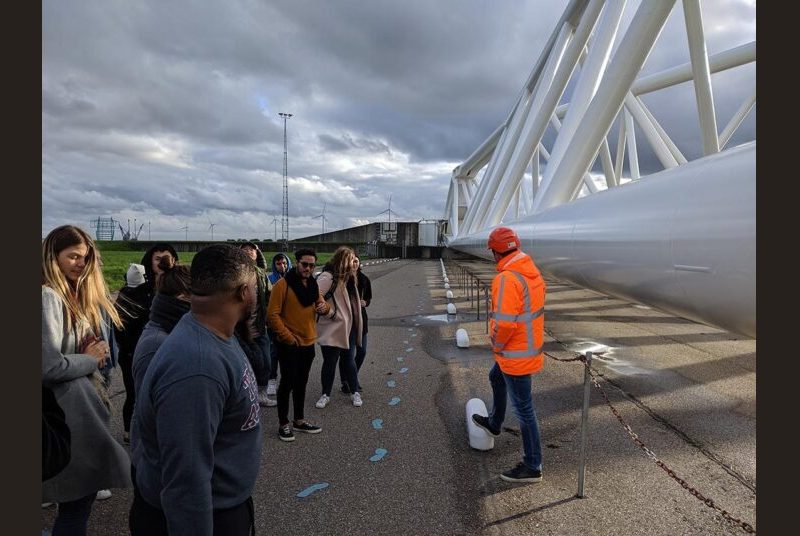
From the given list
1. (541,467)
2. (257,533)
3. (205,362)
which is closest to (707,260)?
(205,362)

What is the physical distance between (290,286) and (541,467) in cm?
279

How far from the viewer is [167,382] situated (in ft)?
4.80

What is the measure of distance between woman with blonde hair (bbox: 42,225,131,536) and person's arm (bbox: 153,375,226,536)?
49.8 inches

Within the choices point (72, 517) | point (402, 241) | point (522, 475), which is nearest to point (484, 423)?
point (522, 475)

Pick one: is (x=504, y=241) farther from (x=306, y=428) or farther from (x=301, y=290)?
(x=306, y=428)

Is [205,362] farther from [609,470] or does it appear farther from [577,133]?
[577,133]

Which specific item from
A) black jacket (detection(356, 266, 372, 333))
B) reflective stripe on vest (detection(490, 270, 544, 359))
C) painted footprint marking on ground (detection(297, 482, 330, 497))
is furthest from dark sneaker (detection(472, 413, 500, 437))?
black jacket (detection(356, 266, 372, 333))

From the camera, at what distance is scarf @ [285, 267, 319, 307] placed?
4.47 m

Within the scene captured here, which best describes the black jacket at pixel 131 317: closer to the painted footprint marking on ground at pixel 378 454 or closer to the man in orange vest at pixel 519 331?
the painted footprint marking on ground at pixel 378 454

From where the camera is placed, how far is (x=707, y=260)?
67.1 inches

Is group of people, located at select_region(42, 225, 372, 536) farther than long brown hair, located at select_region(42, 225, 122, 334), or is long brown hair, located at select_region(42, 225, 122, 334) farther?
long brown hair, located at select_region(42, 225, 122, 334)

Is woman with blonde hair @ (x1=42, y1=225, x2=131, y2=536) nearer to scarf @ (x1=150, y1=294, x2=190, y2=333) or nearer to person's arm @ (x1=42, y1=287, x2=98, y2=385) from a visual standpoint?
person's arm @ (x1=42, y1=287, x2=98, y2=385)

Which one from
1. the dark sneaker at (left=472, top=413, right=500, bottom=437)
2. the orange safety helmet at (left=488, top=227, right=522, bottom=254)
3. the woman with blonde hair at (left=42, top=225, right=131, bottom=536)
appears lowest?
the dark sneaker at (left=472, top=413, right=500, bottom=437)

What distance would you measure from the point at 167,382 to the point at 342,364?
4122mm
